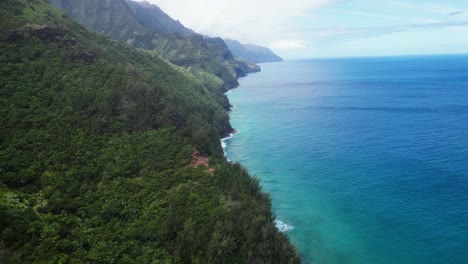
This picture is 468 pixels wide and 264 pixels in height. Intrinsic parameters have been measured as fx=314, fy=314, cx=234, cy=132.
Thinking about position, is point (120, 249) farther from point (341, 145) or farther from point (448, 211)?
point (341, 145)

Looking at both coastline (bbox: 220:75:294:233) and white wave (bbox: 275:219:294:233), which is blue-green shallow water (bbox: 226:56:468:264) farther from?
coastline (bbox: 220:75:294:233)

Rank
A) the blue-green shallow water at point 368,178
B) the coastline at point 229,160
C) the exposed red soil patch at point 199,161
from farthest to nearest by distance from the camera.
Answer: the coastline at point 229,160 → the blue-green shallow water at point 368,178 → the exposed red soil patch at point 199,161

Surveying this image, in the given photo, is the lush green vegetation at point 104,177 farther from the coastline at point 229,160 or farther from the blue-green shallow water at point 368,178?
the blue-green shallow water at point 368,178

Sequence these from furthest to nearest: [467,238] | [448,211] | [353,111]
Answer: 1. [353,111]
2. [448,211]
3. [467,238]

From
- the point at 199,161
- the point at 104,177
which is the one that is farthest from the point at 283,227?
the point at 104,177

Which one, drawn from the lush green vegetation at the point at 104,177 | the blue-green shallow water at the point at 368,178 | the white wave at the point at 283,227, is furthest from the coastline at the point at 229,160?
the lush green vegetation at the point at 104,177

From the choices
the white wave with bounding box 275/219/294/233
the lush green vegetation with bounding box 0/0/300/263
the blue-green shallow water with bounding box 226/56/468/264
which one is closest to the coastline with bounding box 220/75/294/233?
the white wave with bounding box 275/219/294/233

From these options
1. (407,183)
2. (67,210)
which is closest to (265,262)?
(67,210)
